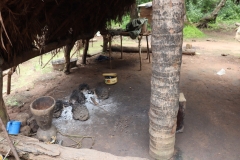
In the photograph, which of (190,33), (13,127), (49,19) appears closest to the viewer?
(13,127)

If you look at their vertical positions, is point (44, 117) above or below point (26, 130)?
above

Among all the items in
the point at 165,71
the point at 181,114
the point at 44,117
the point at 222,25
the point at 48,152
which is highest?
the point at 222,25

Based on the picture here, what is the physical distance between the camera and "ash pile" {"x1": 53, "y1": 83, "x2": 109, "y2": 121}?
3643 mm

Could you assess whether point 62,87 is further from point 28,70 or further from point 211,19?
point 211,19

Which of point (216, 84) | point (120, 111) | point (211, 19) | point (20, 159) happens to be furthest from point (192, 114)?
point (211, 19)

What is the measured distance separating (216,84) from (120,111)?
257 cm

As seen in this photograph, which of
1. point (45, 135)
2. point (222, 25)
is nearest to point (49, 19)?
point (45, 135)

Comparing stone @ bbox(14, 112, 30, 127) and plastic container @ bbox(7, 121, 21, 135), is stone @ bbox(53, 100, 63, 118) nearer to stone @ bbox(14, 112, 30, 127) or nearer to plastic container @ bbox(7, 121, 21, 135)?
stone @ bbox(14, 112, 30, 127)

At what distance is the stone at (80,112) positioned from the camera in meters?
3.59

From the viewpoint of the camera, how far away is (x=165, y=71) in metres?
2.24

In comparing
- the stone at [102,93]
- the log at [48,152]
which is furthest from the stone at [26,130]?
the stone at [102,93]

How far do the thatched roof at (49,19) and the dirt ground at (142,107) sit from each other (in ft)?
4.24

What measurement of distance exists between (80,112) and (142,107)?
3.83 feet

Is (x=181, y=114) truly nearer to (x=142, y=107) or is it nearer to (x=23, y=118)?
(x=142, y=107)
